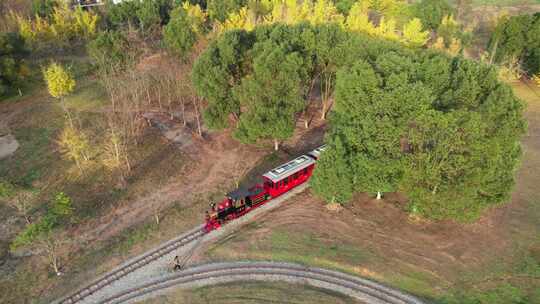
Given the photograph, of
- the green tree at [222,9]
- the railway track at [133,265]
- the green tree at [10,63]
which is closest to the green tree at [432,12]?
the green tree at [222,9]

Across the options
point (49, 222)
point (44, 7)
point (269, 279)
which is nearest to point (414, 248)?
point (269, 279)

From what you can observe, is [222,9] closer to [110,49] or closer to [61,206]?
[110,49]

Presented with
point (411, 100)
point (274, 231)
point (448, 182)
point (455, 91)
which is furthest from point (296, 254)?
point (455, 91)

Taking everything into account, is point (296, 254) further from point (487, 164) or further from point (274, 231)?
point (487, 164)

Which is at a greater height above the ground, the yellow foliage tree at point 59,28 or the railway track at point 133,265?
the yellow foliage tree at point 59,28

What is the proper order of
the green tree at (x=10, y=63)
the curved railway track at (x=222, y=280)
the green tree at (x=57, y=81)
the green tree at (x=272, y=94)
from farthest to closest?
1. the green tree at (x=10, y=63)
2. the green tree at (x=57, y=81)
3. the green tree at (x=272, y=94)
4. the curved railway track at (x=222, y=280)

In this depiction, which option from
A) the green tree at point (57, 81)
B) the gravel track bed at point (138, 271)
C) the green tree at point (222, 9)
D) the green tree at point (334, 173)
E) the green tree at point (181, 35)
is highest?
the green tree at point (222, 9)

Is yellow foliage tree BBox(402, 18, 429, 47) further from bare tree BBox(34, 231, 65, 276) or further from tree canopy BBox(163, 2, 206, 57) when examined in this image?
bare tree BBox(34, 231, 65, 276)

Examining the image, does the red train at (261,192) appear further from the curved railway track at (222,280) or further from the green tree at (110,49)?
the green tree at (110,49)
